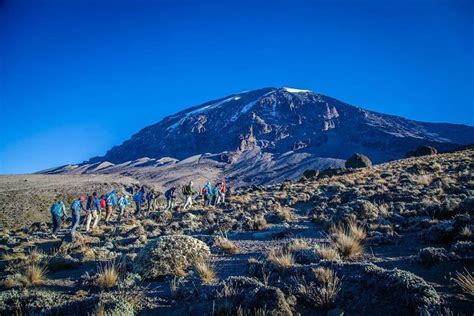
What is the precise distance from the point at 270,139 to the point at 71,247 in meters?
150

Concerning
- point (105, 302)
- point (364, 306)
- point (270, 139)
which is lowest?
point (364, 306)

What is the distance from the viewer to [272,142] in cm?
15512

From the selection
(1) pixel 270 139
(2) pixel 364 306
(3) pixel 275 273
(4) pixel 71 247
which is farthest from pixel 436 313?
(1) pixel 270 139

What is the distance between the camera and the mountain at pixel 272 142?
11356 centimetres

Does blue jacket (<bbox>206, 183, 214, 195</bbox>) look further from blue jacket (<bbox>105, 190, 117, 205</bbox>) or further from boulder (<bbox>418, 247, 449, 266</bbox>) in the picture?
boulder (<bbox>418, 247, 449, 266</bbox>)

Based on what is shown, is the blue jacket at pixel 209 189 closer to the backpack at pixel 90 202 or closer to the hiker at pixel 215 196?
the hiker at pixel 215 196

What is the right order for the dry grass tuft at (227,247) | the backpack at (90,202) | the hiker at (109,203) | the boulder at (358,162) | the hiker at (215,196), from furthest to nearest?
1. the boulder at (358,162)
2. the hiker at (215,196)
3. the hiker at (109,203)
4. the backpack at (90,202)
5. the dry grass tuft at (227,247)

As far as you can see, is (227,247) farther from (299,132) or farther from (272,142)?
(299,132)

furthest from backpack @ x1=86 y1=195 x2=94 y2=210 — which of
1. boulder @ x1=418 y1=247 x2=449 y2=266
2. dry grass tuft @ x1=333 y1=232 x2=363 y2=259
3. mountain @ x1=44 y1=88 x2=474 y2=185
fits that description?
mountain @ x1=44 y1=88 x2=474 y2=185

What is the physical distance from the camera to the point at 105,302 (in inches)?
200

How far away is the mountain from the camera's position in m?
114

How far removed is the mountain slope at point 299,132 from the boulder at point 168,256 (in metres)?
109

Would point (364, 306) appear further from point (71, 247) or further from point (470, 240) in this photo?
point (71, 247)

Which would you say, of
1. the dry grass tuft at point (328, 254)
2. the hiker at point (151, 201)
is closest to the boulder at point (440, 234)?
the dry grass tuft at point (328, 254)
